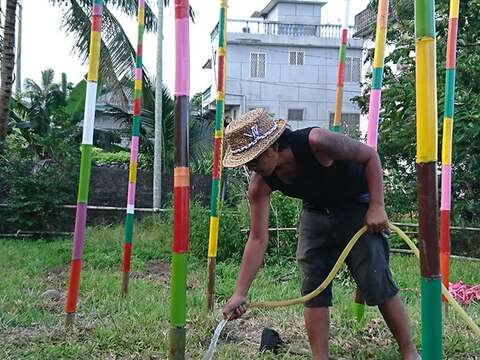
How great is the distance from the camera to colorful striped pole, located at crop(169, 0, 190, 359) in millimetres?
2039

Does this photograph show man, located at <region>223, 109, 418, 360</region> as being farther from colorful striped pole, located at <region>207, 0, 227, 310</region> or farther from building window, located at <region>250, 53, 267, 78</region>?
building window, located at <region>250, 53, 267, 78</region>

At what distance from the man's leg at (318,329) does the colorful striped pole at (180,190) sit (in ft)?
3.65

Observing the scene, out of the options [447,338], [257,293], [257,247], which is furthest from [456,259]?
[257,247]

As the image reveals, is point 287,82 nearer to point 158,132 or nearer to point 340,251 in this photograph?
point 158,132

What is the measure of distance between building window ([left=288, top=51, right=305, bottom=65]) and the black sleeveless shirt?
17463mm

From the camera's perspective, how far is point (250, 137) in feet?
8.49

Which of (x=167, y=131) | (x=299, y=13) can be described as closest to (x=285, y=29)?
(x=299, y=13)

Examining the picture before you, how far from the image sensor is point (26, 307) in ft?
14.4

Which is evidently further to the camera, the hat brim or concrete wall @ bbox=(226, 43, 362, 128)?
concrete wall @ bbox=(226, 43, 362, 128)

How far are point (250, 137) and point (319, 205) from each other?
0.64 m

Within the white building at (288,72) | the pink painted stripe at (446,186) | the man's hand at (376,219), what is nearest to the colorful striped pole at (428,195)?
the man's hand at (376,219)

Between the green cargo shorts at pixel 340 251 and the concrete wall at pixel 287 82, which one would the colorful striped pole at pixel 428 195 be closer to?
the green cargo shorts at pixel 340 251

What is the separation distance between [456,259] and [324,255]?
4744mm

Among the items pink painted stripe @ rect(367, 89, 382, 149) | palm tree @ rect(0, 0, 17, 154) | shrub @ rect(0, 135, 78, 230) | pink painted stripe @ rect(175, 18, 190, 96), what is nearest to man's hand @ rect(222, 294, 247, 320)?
pink painted stripe @ rect(175, 18, 190, 96)
